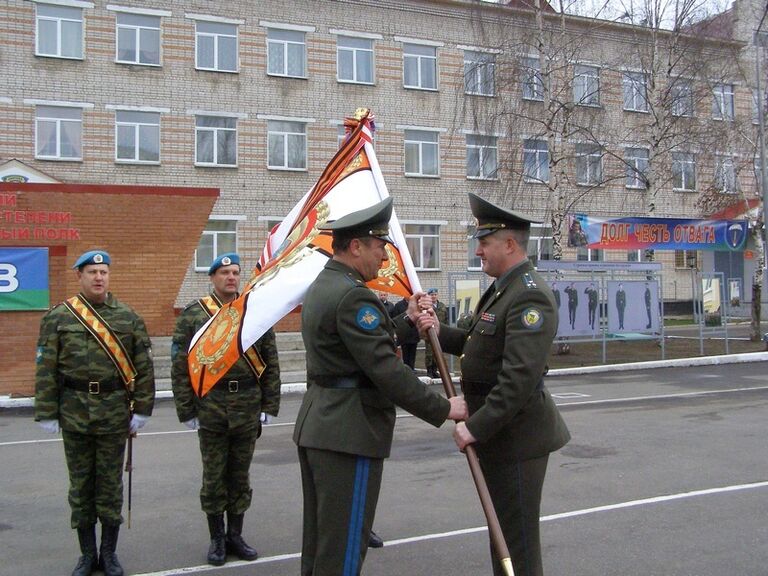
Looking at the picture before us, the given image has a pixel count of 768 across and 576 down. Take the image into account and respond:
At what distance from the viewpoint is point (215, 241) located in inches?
1108

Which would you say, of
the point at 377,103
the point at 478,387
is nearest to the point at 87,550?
the point at 478,387

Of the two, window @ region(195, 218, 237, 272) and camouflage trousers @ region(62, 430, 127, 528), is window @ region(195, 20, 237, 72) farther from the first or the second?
camouflage trousers @ region(62, 430, 127, 528)

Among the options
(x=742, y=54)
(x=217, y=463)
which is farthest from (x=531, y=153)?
(x=217, y=463)

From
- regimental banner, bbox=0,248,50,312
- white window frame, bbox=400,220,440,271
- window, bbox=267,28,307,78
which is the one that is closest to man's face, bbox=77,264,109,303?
regimental banner, bbox=0,248,50,312

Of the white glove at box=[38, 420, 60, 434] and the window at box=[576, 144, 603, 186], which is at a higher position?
the window at box=[576, 144, 603, 186]

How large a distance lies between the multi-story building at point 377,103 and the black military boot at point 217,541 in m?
18.5

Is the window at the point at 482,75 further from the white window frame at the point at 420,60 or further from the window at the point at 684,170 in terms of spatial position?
the window at the point at 684,170

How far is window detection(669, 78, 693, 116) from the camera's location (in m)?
24.1

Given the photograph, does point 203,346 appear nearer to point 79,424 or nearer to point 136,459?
point 79,424

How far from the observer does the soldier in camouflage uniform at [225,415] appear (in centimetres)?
541

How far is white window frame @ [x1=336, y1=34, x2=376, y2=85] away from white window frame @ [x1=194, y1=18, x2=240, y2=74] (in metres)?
3.77

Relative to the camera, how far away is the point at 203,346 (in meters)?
4.71

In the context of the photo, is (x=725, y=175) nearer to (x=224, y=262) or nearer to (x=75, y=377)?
(x=224, y=262)

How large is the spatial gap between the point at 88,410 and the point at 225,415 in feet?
2.85
